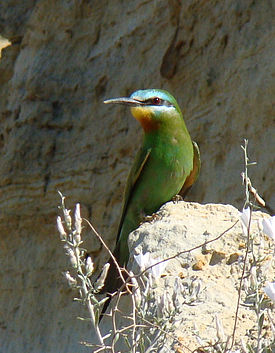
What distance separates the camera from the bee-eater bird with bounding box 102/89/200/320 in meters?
4.30

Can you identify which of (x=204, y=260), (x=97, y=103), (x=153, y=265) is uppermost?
(x=153, y=265)

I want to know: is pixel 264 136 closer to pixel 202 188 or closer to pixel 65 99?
pixel 202 188

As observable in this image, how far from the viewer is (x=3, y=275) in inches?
236

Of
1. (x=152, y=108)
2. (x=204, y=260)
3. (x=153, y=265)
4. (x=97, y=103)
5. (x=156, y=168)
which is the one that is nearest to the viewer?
(x=153, y=265)

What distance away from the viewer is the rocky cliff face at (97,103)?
4.90 metres

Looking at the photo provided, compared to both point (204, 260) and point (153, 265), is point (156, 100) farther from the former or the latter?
point (153, 265)

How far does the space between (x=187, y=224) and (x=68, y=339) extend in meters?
2.61

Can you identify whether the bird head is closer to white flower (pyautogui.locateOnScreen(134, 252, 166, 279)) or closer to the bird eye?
the bird eye

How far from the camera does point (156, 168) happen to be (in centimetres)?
432

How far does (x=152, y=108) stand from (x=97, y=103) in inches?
55.9

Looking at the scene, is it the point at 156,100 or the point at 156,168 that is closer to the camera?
the point at 156,168

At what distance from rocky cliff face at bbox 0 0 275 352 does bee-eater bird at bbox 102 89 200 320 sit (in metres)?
0.46

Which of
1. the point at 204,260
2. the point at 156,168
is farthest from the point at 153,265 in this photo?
the point at 156,168

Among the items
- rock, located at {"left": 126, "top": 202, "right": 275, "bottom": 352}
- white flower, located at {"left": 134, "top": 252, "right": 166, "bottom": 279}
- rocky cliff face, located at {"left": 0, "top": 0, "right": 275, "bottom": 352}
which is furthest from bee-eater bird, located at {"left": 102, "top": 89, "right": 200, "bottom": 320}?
white flower, located at {"left": 134, "top": 252, "right": 166, "bottom": 279}
